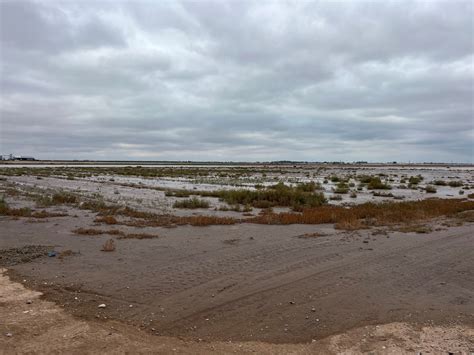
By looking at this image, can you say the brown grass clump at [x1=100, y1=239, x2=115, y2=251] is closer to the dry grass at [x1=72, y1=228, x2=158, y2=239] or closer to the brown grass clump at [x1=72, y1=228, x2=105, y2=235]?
the dry grass at [x1=72, y1=228, x2=158, y2=239]

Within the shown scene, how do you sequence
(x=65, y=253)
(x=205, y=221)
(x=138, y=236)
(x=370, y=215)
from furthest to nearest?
(x=370, y=215) < (x=205, y=221) < (x=138, y=236) < (x=65, y=253)

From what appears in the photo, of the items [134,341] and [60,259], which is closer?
[134,341]

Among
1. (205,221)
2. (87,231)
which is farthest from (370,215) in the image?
(87,231)

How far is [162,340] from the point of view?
549 cm

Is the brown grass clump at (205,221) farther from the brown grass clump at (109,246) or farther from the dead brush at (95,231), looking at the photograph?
the brown grass clump at (109,246)

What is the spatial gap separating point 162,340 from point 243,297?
2.13 metres

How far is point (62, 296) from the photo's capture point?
7.13 metres

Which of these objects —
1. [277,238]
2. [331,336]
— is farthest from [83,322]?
[277,238]

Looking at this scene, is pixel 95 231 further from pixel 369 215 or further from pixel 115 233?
pixel 369 215

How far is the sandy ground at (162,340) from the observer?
5.19 m

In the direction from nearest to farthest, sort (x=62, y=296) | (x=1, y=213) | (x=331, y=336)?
(x=331, y=336) < (x=62, y=296) < (x=1, y=213)

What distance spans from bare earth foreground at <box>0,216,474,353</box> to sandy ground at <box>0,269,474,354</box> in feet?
0.05

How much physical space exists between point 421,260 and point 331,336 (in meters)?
5.51

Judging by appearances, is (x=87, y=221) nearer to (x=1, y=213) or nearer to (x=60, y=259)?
(x=1, y=213)
